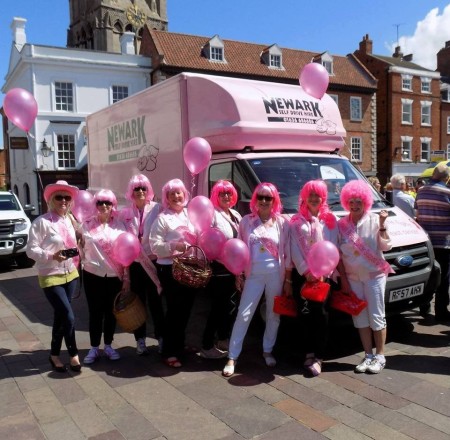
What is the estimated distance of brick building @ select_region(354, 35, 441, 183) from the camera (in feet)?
111

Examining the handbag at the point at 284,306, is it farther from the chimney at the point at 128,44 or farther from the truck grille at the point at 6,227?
the chimney at the point at 128,44

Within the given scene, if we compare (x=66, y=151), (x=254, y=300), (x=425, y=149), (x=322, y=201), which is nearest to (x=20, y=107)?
(x=254, y=300)

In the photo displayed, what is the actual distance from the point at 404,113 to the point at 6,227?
3165 cm

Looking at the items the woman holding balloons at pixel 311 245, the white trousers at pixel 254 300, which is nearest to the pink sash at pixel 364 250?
the woman holding balloons at pixel 311 245

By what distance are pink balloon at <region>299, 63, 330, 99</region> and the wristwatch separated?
5062 cm

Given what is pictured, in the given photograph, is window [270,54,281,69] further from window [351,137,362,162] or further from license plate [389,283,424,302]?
license plate [389,283,424,302]

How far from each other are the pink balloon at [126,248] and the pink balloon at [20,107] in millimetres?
2175

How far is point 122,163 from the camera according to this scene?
25.6 ft

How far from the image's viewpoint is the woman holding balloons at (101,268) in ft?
14.4

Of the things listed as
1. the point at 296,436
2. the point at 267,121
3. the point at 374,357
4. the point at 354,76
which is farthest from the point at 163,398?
the point at 354,76

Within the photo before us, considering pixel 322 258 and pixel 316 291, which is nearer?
pixel 322 258

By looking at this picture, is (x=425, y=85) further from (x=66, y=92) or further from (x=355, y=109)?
(x=66, y=92)

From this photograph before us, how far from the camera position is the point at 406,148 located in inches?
1362

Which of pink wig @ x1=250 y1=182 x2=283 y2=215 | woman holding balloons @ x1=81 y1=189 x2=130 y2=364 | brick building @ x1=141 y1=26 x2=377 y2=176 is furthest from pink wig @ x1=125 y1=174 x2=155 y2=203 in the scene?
brick building @ x1=141 y1=26 x2=377 y2=176
